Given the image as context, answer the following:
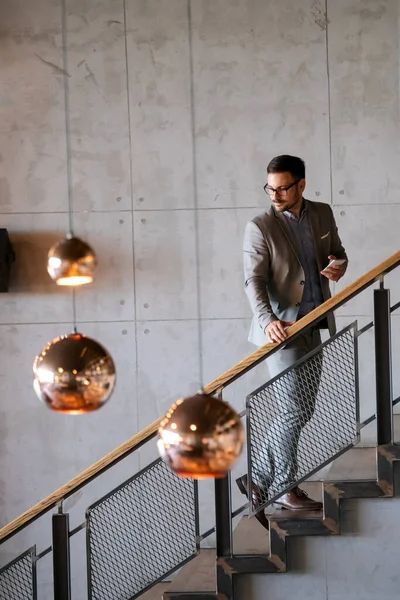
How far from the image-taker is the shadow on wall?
628 centimetres

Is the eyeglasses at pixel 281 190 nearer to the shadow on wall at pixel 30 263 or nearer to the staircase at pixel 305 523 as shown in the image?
the staircase at pixel 305 523

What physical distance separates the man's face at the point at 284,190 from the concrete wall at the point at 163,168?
209 cm

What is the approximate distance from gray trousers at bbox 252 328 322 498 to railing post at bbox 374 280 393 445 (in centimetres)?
31

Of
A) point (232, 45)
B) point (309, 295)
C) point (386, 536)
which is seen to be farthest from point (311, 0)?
point (386, 536)

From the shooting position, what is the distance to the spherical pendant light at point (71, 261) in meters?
3.04

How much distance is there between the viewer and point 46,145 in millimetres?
6273

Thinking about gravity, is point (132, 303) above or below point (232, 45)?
below

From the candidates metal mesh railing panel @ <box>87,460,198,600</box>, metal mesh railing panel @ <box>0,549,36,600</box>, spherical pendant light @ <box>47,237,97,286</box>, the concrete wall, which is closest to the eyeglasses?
spherical pendant light @ <box>47,237,97,286</box>

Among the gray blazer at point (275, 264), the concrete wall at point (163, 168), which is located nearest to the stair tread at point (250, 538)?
the gray blazer at point (275, 264)

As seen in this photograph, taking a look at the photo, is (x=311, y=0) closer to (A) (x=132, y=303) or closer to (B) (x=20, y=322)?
(A) (x=132, y=303)

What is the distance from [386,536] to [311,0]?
3856 millimetres

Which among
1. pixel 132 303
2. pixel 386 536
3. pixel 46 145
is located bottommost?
pixel 386 536

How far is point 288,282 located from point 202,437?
1.75 m

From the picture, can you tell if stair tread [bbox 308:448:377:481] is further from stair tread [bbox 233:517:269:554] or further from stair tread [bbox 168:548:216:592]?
stair tread [bbox 168:548:216:592]
